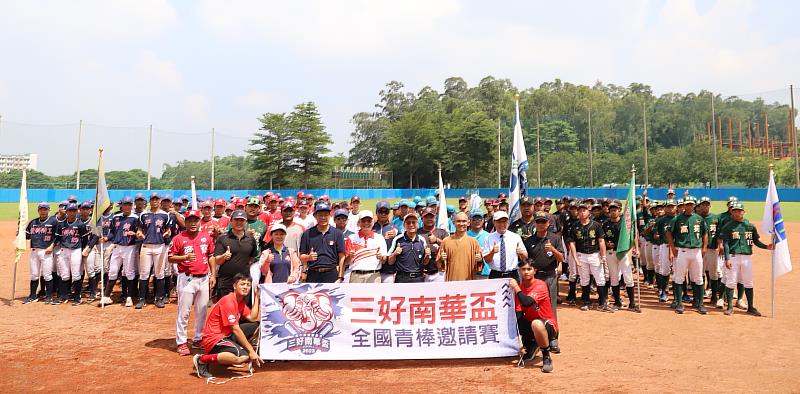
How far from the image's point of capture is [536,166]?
56.2 meters

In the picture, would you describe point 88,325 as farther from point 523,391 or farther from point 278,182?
point 278,182

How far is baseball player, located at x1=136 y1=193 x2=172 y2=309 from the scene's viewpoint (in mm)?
10164

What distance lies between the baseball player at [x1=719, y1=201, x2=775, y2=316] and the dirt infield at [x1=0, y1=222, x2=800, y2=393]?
0.49 meters

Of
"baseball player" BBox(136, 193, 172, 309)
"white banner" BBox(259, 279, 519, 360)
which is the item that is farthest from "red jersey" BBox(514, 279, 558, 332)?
"baseball player" BBox(136, 193, 172, 309)

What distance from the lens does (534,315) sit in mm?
6867

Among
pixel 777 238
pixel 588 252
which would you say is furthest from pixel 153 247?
pixel 777 238

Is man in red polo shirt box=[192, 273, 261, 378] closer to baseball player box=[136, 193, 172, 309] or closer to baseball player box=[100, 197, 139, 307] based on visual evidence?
baseball player box=[136, 193, 172, 309]

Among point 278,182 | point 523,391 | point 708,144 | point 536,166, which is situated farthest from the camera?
point 278,182

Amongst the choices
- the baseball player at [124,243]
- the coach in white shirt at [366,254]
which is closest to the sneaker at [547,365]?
the coach in white shirt at [366,254]

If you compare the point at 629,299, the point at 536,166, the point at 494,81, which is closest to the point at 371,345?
the point at 629,299

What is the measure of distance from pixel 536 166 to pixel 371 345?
51892 millimetres

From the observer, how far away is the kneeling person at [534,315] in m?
6.70

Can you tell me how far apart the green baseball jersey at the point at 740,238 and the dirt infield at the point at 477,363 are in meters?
1.22

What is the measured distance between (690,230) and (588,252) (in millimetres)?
1913
